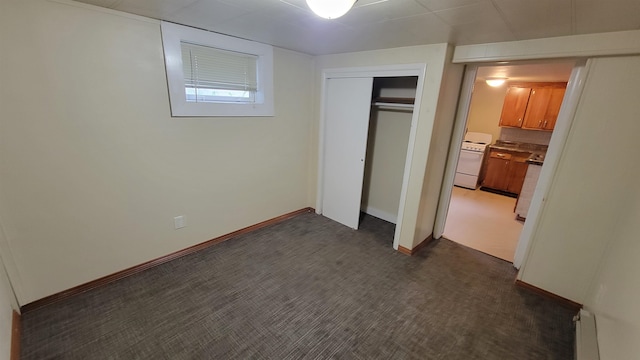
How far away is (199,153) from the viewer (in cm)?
248

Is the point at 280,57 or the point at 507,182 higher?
the point at 280,57

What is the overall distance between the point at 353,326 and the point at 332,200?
1835 mm

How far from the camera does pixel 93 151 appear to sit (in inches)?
75.3

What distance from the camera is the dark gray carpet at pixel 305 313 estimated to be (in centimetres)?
166

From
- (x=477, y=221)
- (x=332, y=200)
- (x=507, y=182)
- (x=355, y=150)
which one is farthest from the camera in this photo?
(x=507, y=182)

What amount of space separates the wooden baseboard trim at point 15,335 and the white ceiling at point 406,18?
218 cm

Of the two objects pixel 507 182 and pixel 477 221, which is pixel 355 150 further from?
pixel 507 182

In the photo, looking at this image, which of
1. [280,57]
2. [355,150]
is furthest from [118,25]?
[355,150]

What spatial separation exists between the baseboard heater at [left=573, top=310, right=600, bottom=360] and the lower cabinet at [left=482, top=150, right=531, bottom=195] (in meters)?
3.53

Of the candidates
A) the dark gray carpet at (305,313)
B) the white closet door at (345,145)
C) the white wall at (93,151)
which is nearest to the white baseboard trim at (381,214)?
the white closet door at (345,145)

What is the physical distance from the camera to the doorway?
3.07 meters

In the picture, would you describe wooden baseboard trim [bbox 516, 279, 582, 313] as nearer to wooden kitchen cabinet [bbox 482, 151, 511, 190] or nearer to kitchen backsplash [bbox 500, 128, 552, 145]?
wooden kitchen cabinet [bbox 482, 151, 511, 190]

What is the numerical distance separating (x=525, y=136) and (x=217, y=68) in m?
5.82

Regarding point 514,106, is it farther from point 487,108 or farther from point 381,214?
point 381,214
